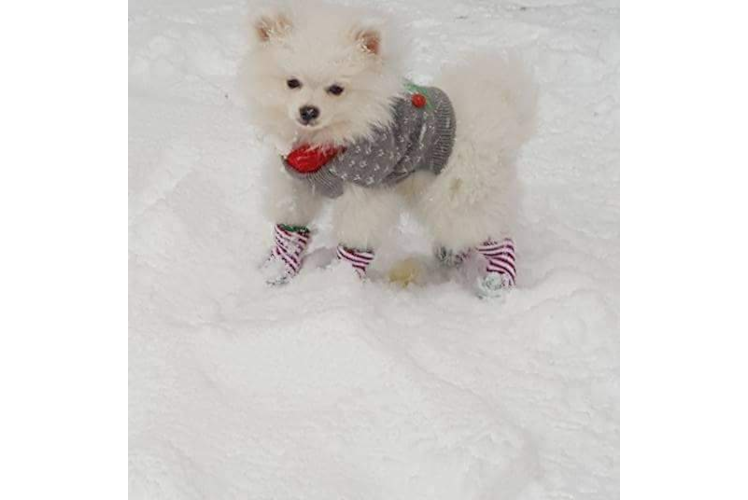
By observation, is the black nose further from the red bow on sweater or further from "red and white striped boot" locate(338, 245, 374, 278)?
"red and white striped boot" locate(338, 245, 374, 278)

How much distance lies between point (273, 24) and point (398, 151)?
0.52 m

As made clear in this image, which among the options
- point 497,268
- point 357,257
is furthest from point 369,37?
point 497,268

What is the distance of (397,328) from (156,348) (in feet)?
2.22

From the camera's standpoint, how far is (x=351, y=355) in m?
2.33

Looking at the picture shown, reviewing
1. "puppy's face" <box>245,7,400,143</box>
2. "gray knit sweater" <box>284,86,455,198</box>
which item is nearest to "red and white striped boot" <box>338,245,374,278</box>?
"gray knit sweater" <box>284,86,455,198</box>

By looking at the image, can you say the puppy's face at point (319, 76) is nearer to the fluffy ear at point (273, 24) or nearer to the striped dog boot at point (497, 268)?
the fluffy ear at point (273, 24)

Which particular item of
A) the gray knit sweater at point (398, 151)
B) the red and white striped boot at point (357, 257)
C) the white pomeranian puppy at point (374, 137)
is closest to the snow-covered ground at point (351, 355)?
the red and white striped boot at point (357, 257)

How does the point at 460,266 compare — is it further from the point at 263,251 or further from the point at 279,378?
the point at 279,378

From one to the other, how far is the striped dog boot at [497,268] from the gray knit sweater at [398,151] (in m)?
0.31

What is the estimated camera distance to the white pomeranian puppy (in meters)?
2.54

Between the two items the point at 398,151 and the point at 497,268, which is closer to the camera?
the point at 398,151

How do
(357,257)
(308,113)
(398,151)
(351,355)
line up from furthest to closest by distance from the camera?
(357,257), (398,151), (308,113), (351,355)

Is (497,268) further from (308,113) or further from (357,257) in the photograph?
(308,113)

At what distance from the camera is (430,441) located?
2.04 meters
